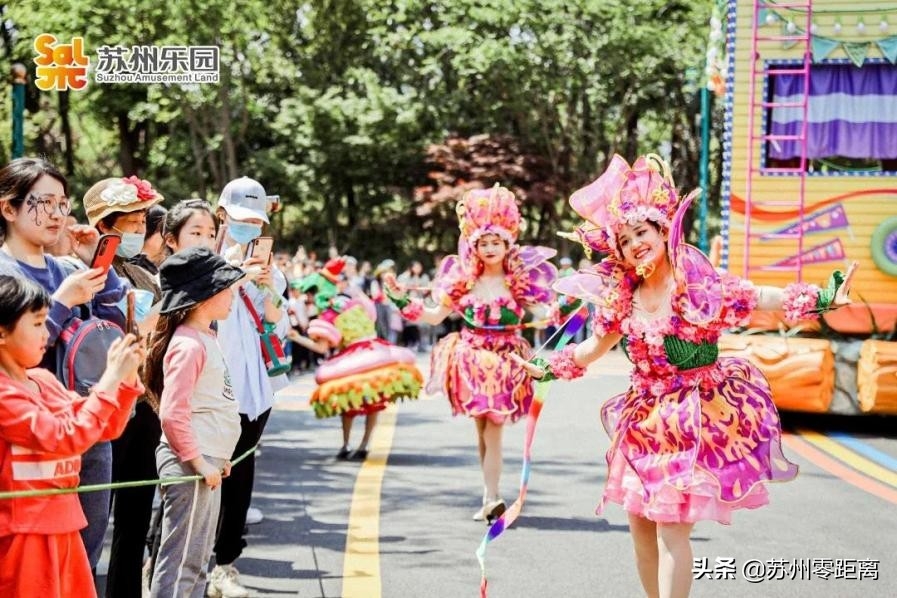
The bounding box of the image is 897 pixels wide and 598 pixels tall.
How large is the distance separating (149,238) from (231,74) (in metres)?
21.3

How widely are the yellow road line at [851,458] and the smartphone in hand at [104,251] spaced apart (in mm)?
6450

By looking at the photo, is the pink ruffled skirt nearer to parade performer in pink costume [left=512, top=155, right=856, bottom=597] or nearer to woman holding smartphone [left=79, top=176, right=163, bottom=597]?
parade performer in pink costume [left=512, top=155, right=856, bottom=597]

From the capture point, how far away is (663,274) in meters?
4.93

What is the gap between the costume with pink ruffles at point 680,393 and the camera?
15.1 ft

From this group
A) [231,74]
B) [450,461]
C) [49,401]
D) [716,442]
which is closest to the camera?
[49,401]

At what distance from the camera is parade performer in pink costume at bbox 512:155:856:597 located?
4.61 meters

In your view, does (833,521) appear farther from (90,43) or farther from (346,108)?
(346,108)

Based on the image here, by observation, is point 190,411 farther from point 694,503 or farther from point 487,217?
point 487,217

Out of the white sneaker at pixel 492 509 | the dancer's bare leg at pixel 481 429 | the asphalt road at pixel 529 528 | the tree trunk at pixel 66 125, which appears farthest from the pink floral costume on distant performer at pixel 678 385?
the tree trunk at pixel 66 125

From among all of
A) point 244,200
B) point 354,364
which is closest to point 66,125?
point 354,364

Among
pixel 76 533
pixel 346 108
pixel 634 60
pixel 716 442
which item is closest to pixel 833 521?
pixel 716 442

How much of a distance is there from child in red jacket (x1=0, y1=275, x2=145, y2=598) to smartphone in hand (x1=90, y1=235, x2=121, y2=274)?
1.50 feet

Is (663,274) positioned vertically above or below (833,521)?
above

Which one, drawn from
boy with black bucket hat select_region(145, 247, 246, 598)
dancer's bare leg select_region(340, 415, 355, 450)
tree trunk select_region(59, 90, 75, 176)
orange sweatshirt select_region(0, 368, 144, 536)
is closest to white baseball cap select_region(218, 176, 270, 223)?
boy with black bucket hat select_region(145, 247, 246, 598)
